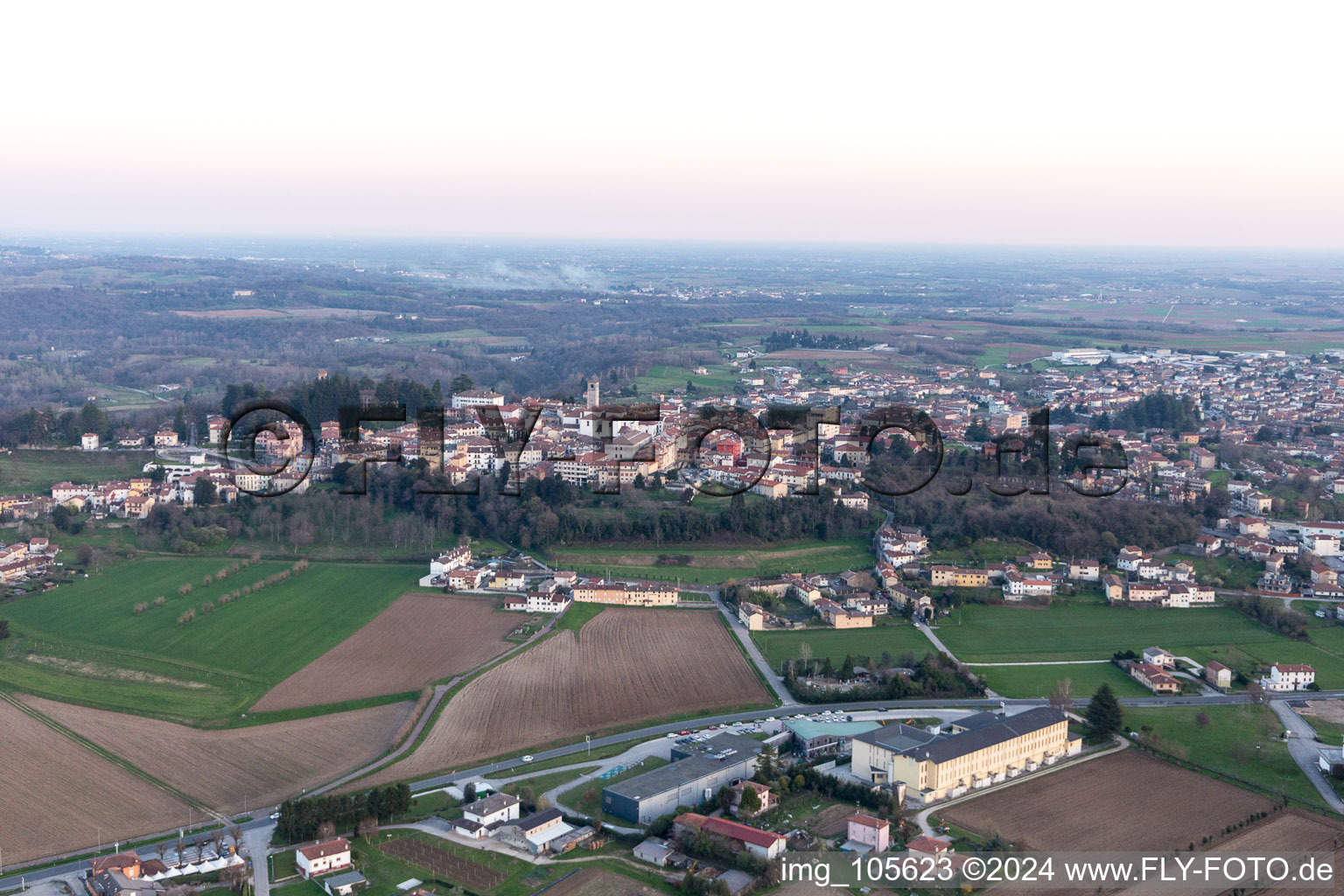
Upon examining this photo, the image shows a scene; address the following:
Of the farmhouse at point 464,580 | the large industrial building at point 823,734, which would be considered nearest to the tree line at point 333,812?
the large industrial building at point 823,734

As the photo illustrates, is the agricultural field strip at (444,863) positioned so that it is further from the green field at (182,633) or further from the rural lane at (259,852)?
the green field at (182,633)

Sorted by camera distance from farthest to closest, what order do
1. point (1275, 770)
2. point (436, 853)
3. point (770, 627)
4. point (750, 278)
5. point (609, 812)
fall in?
point (750, 278) < point (770, 627) < point (1275, 770) < point (609, 812) < point (436, 853)

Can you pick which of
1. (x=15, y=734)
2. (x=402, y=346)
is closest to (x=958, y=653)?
(x=15, y=734)

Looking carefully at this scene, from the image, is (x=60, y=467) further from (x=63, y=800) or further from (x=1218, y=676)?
(x=1218, y=676)

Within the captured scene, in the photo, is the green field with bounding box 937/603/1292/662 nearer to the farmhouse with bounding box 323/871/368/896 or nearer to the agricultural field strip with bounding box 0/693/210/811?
the farmhouse with bounding box 323/871/368/896

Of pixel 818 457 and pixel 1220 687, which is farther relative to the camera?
pixel 818 457

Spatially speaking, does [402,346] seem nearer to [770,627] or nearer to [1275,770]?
[770,627]
